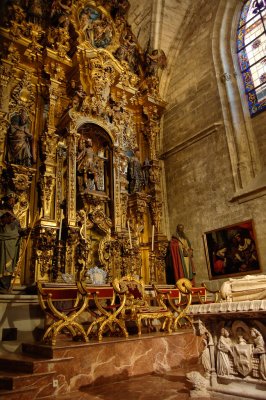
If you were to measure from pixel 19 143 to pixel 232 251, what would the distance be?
6.39 m

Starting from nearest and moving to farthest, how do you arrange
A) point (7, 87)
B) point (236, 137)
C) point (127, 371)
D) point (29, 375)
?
1. point (29, 375)
2. point (127, 371)
3. point (7, 87)
4. point (236, 137)

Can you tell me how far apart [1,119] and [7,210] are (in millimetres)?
2509

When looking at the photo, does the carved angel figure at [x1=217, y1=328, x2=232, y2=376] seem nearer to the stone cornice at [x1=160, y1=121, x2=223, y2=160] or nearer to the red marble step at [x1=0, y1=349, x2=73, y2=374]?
the red marble step at [x1=0, y1=349, x2=73, y2=374]

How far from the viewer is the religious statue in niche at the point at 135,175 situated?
10359 millimetres

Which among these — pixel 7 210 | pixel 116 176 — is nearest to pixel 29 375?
pixel 7 210

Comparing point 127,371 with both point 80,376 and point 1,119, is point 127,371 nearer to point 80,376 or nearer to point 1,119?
point 80,376

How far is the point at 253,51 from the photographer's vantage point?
32.9 feet

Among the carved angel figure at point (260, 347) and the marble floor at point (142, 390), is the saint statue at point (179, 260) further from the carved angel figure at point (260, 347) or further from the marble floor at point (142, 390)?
the carved angel figure at point (260, 347)

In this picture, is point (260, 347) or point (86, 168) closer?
point (260, 347)

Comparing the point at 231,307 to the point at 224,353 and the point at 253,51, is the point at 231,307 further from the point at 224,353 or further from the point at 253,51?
the point at 253,51

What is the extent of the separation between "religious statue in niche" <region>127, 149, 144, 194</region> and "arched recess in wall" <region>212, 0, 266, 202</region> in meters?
2.96

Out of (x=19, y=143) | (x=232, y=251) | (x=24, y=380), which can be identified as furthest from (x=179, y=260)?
(x=24, y=380)

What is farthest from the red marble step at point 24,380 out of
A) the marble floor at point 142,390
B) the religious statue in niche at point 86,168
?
the religious statue in niche at point 86,168

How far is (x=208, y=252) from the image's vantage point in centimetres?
950
